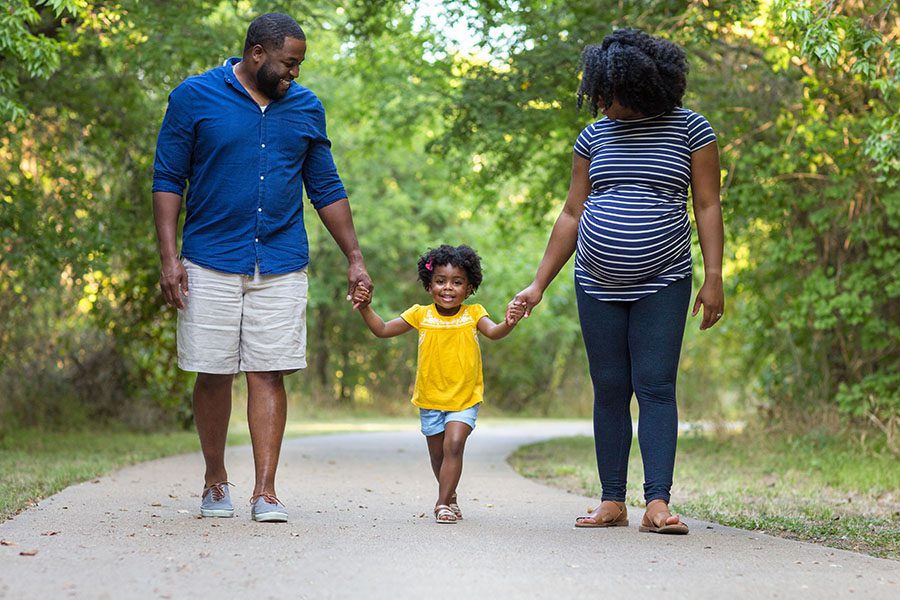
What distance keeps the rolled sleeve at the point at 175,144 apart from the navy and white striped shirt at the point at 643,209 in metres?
1.86

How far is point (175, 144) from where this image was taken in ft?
18.4

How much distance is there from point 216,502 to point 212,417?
1.30 ft

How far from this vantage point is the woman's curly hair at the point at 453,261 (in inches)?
246

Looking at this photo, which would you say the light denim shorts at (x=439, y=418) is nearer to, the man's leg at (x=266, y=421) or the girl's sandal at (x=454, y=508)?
the girl's sandal at (x=454, y=508)

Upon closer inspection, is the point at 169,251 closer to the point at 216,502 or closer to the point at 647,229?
the point at 216,502

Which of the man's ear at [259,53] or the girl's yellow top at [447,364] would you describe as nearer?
the man's ear at [259,53]

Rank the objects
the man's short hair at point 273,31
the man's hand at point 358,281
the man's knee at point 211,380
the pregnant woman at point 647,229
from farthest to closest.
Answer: the man's hand at point 358,281, the man's knee at point 211,380, the man's short hair at point 273,31, the pregnant woman at point 647,229

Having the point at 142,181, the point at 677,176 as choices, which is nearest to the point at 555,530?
the point at 677,176

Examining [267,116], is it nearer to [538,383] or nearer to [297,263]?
[297,263]

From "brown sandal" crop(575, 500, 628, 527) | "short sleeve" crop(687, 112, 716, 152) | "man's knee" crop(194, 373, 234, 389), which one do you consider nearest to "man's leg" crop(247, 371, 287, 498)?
"man's knee" crop(194, 373, 234, 389)

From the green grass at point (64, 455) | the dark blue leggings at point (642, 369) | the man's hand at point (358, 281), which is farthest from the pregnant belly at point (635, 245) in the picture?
the green grass at point (64, 455)

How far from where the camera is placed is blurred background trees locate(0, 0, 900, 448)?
35.0 feet

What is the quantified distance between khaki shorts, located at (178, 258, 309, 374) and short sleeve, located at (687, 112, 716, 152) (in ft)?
6.10

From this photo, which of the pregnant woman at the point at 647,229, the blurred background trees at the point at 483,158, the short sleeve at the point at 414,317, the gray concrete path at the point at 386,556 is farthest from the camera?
the blurred background trees at the point at 483,158
